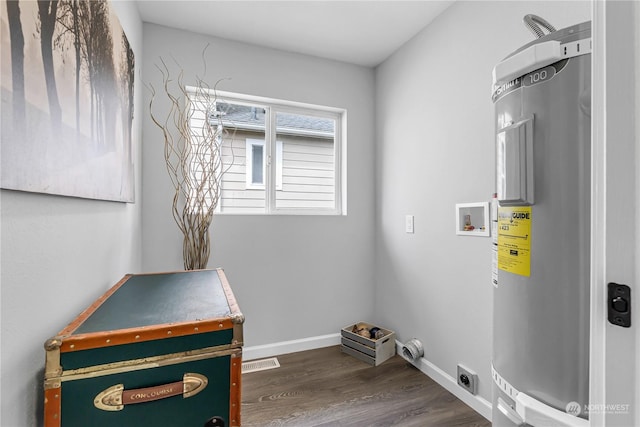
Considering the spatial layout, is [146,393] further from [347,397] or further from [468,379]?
[468,379]

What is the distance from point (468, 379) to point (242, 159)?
7.22ft

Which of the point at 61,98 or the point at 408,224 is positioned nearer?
the point at 61,98

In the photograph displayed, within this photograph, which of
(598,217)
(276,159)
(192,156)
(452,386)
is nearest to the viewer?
(598,217)

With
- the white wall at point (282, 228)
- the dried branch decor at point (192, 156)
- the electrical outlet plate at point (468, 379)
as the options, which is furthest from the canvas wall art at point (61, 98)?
the electrical outlet plate at point (468, 379)

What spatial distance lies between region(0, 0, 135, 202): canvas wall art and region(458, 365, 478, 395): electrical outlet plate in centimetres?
210

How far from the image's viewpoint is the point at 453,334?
1868mm

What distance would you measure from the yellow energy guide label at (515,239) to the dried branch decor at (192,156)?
1769 mm

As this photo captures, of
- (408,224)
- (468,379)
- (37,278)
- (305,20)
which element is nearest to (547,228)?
(37,278)

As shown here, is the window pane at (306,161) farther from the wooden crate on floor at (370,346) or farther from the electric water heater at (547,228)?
the electric water heater at (547,228)

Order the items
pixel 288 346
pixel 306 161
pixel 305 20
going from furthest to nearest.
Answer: pixel 306 161 < pixel 288 346 < pixel 305 20

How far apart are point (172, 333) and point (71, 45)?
36.6 inches

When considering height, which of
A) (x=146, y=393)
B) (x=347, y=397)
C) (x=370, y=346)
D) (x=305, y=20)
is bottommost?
(x=347, y=397)

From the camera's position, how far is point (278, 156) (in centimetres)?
252

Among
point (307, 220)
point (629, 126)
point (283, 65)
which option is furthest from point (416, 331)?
point (283, 65)
